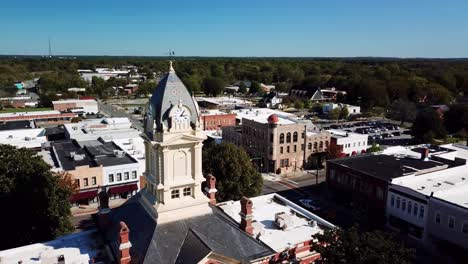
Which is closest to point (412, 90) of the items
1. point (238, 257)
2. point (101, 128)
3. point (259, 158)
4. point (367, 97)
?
point (367, 97)

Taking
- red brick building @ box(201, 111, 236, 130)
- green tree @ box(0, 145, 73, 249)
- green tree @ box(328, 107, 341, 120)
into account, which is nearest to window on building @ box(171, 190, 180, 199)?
green tree @ box(0, 145, 73, 249)

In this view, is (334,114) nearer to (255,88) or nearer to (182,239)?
(255,88)

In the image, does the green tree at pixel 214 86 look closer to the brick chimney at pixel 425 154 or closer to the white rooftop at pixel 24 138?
the white rooftop at pixel 24 138

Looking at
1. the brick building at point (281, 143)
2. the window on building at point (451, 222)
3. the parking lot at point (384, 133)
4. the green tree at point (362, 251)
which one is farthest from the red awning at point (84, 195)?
the parking lot at point (384, 133)

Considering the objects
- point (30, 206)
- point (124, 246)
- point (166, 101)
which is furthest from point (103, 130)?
point (124, 246)

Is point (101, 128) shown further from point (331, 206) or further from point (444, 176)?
point (444, 176)
